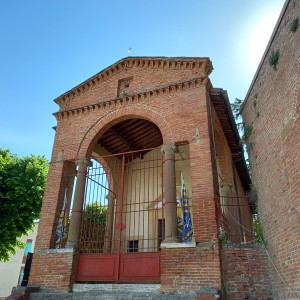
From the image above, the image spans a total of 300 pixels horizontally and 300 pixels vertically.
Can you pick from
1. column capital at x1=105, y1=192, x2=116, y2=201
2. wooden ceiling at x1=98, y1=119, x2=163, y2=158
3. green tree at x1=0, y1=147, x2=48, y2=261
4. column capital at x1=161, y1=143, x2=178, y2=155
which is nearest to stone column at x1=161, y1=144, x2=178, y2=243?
column capital at x1=161, y1=143, x2=178, y2=155

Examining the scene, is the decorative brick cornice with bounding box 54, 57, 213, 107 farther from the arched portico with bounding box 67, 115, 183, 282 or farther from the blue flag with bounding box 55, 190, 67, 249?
the blue flag with bounding box 55, 190, 67, 249

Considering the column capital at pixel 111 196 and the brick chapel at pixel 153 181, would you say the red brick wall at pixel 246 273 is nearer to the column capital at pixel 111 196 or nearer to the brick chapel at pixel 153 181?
the brick chapel at pixel 153 181

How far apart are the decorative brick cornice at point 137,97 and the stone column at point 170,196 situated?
2.06 meters

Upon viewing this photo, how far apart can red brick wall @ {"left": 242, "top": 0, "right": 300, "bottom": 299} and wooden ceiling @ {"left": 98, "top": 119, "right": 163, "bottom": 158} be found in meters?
5.01

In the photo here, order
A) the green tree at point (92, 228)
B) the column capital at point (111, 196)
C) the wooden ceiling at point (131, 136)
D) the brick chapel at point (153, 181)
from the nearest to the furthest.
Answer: the brick chapel at point (153, 181), the green tree at point (92, 228), the wooden ceiling at point (131, 136), the column capital at point (111, 196)

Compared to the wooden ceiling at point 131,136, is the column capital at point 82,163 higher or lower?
lower

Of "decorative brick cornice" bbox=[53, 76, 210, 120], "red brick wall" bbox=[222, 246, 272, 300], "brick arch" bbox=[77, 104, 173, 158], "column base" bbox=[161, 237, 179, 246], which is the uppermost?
"decorative brick cornice" bbox=[53, 76, 210, 120]

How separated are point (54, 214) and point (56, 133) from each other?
126 inches

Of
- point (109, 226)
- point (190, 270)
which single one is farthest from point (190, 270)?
point (109, 226)

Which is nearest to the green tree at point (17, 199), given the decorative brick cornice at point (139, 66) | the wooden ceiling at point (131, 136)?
the wooden ceiling at point (131, 136)

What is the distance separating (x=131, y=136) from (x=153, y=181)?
381 cm

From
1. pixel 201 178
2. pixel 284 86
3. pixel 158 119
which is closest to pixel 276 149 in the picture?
pixel 284 86

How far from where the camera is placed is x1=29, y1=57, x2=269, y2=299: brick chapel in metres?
7.50

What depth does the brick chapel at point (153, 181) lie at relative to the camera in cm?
750
